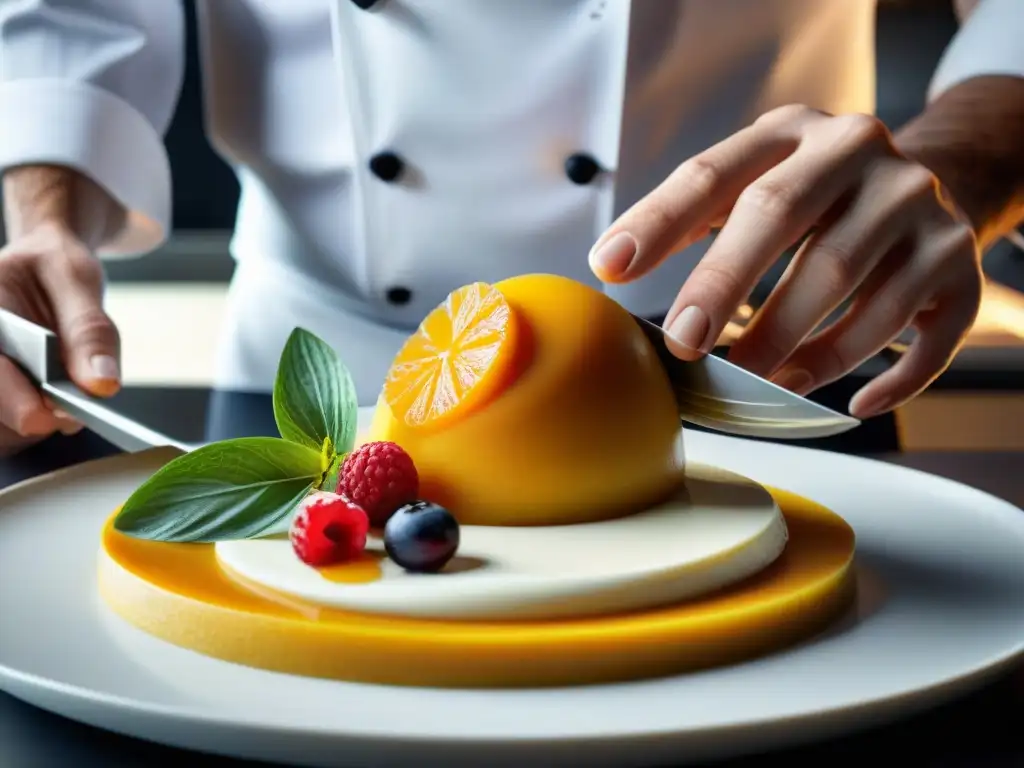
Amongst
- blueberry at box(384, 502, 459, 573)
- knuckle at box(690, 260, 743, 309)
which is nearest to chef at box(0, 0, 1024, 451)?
knuckle at box(690, 260, 743, 309)

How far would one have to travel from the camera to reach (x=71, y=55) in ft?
5.28

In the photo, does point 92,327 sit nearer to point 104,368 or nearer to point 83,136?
point 104,368

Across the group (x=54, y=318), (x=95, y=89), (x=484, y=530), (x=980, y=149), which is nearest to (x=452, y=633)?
(x=484, y=530)

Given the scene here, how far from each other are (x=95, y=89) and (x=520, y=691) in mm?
1245

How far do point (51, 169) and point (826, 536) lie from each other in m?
1.16

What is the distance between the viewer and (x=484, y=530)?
2.72 ft

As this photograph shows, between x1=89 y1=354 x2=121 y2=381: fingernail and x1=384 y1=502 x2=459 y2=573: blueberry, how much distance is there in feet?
1.71

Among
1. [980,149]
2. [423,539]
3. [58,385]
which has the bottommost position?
[58,385]

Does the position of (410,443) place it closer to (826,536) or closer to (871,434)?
(826,536)

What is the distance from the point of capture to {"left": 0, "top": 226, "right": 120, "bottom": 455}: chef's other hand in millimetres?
1136

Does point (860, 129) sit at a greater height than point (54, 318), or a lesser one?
greater

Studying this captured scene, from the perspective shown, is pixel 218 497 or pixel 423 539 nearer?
pixel 423 539

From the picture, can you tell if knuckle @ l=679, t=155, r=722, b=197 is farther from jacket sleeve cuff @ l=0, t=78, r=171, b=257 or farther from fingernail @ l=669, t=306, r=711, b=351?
jacket sleeve cuff @ l=0, t=78, r=171, b=257

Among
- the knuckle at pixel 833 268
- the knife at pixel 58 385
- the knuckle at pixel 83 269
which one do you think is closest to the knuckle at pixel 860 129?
the knuckle at pixel 833 268
